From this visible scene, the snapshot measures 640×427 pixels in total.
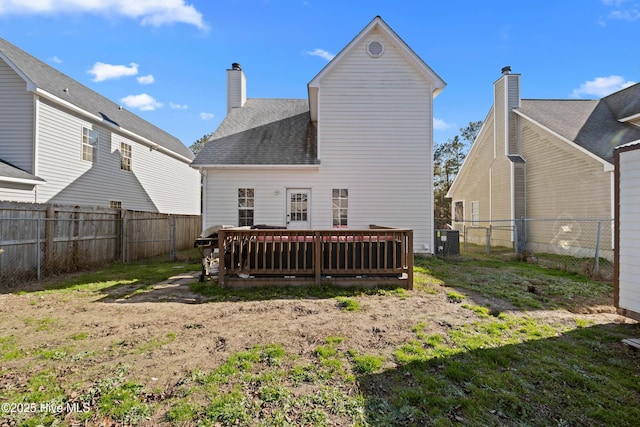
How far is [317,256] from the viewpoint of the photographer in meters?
6.50

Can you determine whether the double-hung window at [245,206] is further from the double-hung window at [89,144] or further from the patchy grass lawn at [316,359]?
the double-hung window at [89,144]

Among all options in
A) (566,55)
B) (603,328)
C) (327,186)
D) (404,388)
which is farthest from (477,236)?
(404,388)

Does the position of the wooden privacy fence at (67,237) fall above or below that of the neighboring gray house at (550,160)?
below

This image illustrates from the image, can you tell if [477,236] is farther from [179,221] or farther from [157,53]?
[157,53]

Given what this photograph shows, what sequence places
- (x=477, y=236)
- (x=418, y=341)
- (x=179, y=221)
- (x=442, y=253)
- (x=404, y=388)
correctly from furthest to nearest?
1. (x=477, y=236)
2. (x=179, y=221)
3. (x=442, y=253)
4. (x=418, y=341)
5. (x=404, y=388)

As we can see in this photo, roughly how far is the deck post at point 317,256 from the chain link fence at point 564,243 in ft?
24.0

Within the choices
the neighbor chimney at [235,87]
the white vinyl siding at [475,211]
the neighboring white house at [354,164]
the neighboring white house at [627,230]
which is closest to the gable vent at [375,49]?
the neighboring white house at [354,164]

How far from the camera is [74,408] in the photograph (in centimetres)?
252

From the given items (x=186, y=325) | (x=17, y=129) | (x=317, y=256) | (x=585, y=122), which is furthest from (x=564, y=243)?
(x=17, y=129)

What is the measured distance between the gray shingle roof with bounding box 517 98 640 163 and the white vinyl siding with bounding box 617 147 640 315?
799cm

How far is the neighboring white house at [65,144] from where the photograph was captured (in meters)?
10.5

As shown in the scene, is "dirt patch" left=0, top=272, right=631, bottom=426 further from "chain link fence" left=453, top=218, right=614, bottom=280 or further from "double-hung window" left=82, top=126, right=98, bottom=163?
"double-hung window" left=82, top=126, right=98, bottom=163

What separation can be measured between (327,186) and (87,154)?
10.6 m

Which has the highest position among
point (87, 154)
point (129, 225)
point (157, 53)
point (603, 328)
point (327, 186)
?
point (157, 53)
